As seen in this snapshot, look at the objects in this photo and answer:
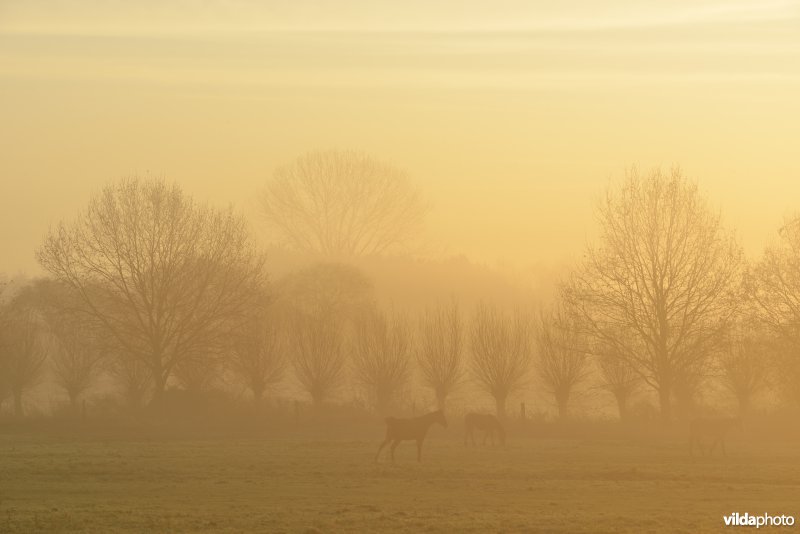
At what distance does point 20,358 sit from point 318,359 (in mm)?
20933

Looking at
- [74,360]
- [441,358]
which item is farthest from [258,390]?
[74,360]

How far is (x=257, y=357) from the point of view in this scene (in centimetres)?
6962

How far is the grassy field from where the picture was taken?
75.7 feet

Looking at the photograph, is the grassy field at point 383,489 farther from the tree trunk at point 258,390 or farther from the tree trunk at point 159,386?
the tree trunk at point 258,390

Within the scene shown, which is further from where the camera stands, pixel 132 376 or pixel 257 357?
pixel 132 376

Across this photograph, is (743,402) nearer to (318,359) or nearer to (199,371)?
(318,359)

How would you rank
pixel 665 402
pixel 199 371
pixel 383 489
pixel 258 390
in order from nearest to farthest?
1. pixel 383 489
2. pixel 665 402
3. pixel 199 371
4. pixel 258 390

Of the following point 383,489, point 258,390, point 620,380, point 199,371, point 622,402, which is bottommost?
point 383,489

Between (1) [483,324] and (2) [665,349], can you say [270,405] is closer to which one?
(1) [483,324]

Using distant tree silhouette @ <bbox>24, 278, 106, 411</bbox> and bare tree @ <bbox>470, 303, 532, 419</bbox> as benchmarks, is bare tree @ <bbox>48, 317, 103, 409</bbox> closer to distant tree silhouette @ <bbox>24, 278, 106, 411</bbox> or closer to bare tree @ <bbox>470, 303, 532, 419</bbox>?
distant tree silhouette @ <bbox>24, 278, 106, 411</bbox>

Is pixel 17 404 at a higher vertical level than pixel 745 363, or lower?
lower

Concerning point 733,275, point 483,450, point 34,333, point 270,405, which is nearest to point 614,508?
point 483,450

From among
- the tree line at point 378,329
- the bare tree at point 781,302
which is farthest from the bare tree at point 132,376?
the bare tree at point 781,302

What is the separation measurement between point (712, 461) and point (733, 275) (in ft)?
71.1
